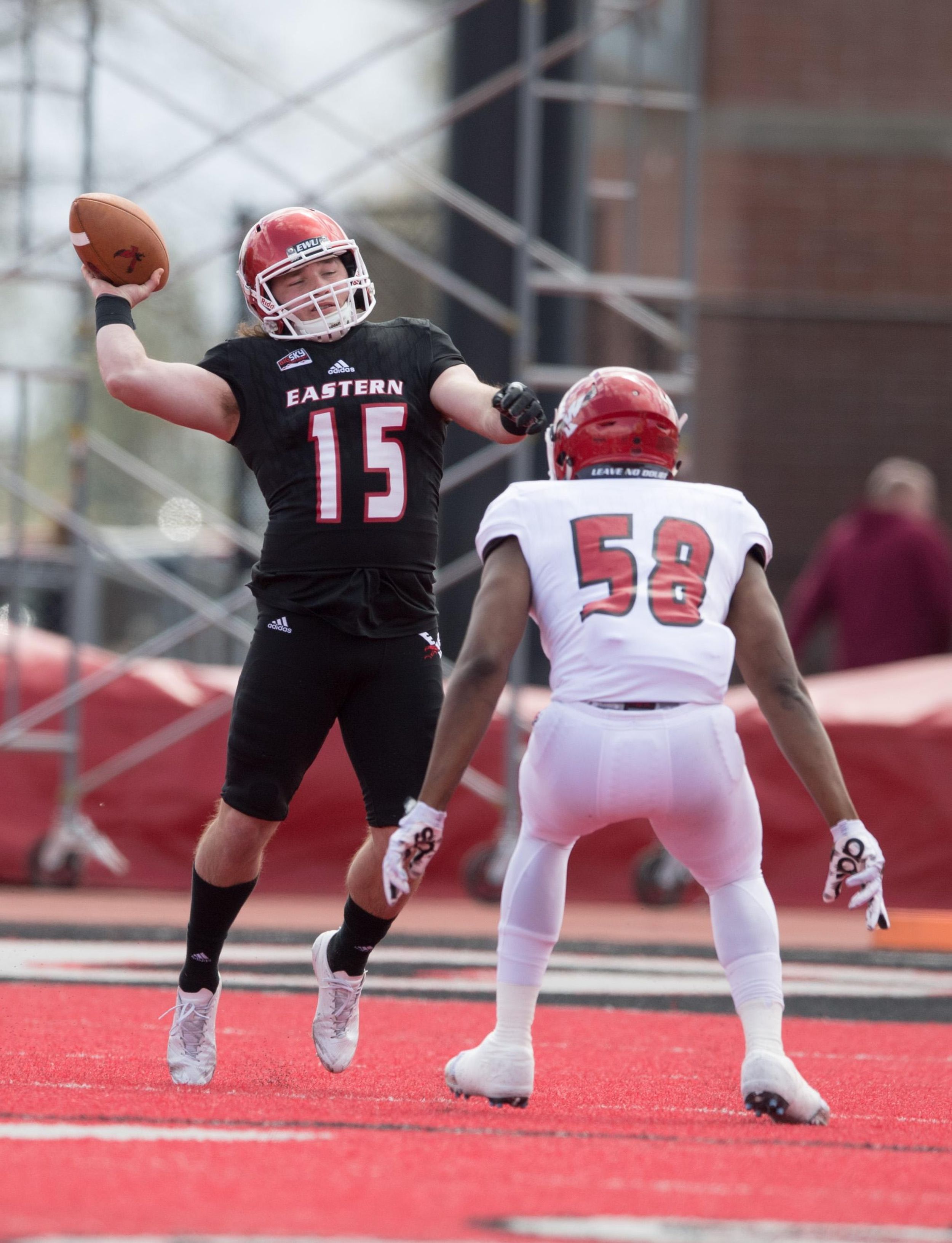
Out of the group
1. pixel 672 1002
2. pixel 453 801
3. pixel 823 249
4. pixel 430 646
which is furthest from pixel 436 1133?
pixel 823 249

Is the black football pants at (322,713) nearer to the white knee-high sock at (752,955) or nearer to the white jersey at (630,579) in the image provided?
the white jersey at (630,579)

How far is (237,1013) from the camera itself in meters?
5.60

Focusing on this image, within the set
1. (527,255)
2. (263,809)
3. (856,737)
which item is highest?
(527,255)

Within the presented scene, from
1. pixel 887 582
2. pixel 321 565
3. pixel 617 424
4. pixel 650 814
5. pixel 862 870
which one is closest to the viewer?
pixel 862 870

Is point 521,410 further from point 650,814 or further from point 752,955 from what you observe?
point 752,955

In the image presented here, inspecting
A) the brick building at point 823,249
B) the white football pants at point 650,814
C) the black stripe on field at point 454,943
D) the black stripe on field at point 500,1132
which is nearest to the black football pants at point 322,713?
the white football pants at point 650,814

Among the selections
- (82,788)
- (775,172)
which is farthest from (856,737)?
(775,172)

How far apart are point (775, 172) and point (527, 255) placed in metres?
7.59

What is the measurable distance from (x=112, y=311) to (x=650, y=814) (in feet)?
5.29

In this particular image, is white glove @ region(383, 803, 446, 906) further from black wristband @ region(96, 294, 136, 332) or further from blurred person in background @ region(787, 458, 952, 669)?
blurred person in background @ region(787, 458, 952, 669)

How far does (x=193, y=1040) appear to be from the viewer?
14.2 feet

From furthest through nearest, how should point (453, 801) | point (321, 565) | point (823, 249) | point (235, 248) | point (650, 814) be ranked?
point (823, 249), point (235, 248), point (453, 801), point (321, 565), point (650, 814)

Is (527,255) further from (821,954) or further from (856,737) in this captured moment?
(821,954)

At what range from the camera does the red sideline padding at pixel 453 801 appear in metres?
9.34
